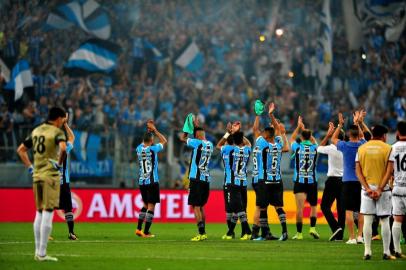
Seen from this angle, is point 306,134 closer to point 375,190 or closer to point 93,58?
point 375,190

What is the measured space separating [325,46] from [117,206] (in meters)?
14.6

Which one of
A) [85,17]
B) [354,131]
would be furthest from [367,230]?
[85,17]

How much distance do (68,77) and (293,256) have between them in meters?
21.5

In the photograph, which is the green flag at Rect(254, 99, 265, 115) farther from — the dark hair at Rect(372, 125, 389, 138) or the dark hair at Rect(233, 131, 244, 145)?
the dark hair at Rect(372, 125, 389, 138)

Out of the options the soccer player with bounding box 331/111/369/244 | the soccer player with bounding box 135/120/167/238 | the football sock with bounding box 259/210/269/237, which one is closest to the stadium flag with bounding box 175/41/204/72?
the soccer player with bounding box 135/120/167/238

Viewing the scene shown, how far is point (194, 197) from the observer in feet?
69.2

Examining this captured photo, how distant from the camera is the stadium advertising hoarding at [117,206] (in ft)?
98.8

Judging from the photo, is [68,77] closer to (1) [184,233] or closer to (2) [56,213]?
(2) [56,213]

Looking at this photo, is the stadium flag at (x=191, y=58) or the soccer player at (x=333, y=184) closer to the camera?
the soccer player at (x=333, y=184)

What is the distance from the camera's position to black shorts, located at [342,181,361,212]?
65.7 feet

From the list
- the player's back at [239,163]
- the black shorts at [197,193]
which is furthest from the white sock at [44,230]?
the player's back at [239,163]

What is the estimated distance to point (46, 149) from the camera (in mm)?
14711

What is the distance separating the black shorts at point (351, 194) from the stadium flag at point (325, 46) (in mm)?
19302

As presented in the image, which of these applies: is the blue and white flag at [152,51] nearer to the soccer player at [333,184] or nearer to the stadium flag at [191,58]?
the stadium flag at [191,58]
